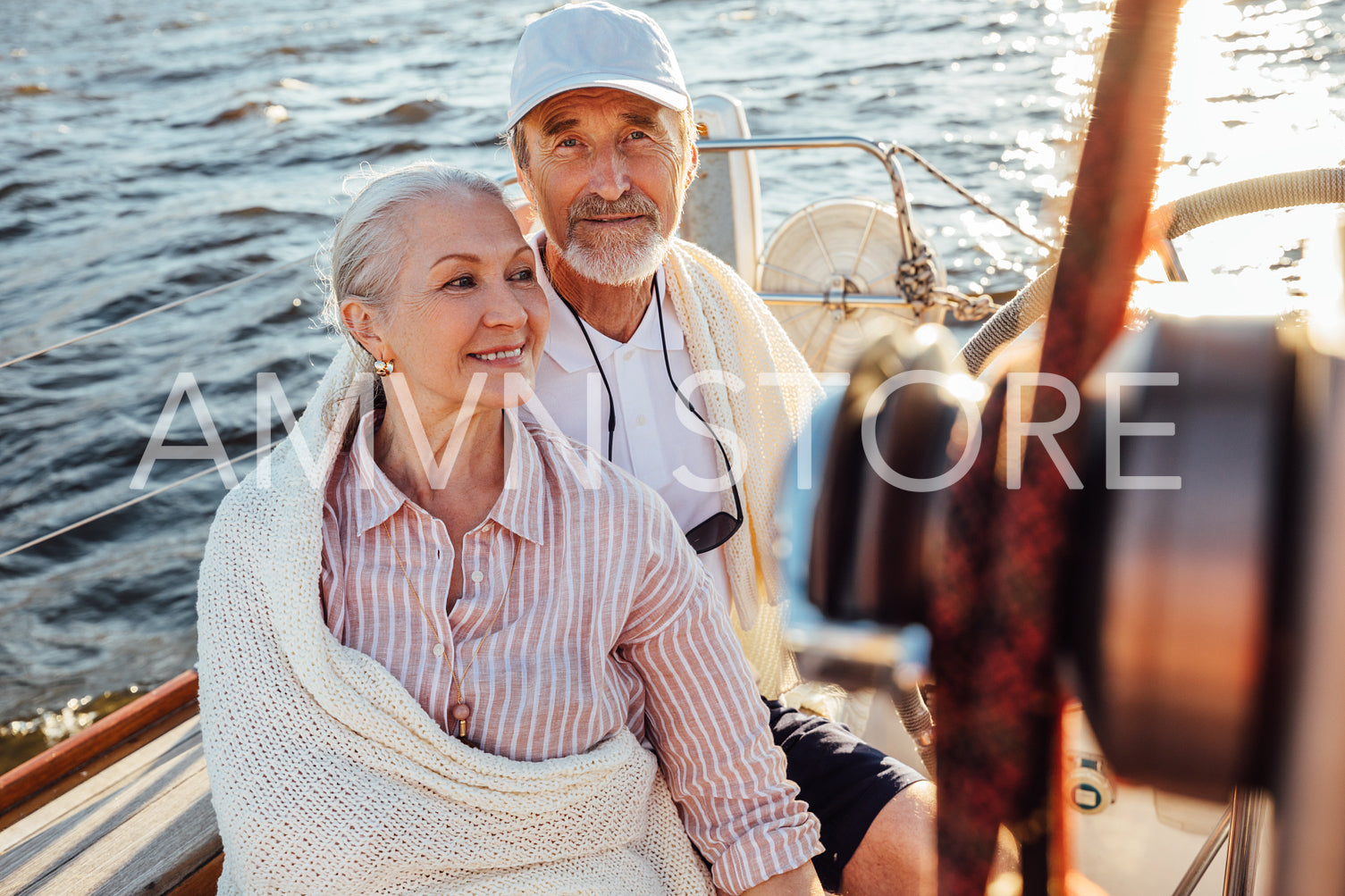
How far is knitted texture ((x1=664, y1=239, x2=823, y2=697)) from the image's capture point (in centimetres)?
181

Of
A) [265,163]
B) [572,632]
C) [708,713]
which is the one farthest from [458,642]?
[265,163]

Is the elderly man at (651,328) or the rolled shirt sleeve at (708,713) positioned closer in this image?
the rolled shirt sleeve at (708,713)

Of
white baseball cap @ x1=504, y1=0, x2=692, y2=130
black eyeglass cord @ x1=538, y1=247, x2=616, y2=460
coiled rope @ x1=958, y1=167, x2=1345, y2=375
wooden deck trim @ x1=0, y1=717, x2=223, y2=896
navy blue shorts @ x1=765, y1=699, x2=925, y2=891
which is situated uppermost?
white baseball cap @ x1=504, y1=0, x2=692, y2=130

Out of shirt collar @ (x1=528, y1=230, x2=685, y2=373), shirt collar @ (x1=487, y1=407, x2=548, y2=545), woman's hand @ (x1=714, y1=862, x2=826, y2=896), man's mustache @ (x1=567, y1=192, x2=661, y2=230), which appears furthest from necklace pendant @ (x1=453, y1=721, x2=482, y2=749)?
man's mustache @ (x1=567, y1=192, x2=661, y2=230)

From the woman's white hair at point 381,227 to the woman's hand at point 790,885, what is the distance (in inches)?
35.2

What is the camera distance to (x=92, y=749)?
1.89 metres

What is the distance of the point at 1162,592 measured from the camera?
281 millimetres

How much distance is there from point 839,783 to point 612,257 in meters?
0.87

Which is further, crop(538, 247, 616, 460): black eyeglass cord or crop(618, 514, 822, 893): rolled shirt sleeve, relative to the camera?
crop(538, 247, 616, 460): black eyeglass cord

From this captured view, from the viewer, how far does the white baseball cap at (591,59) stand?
1630 mm

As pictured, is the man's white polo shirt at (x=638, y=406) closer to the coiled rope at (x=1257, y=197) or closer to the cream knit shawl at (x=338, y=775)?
the cream knit shawl at (x=338, y=775)

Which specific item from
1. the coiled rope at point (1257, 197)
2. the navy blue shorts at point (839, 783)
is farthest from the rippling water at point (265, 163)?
the navy blue shorts at point (839, 783)

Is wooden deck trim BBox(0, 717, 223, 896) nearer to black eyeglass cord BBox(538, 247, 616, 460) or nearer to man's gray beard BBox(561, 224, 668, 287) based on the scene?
black eyeglass cord BBox(538, 247, 616, 460)

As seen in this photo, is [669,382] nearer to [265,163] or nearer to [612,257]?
[612,257]
